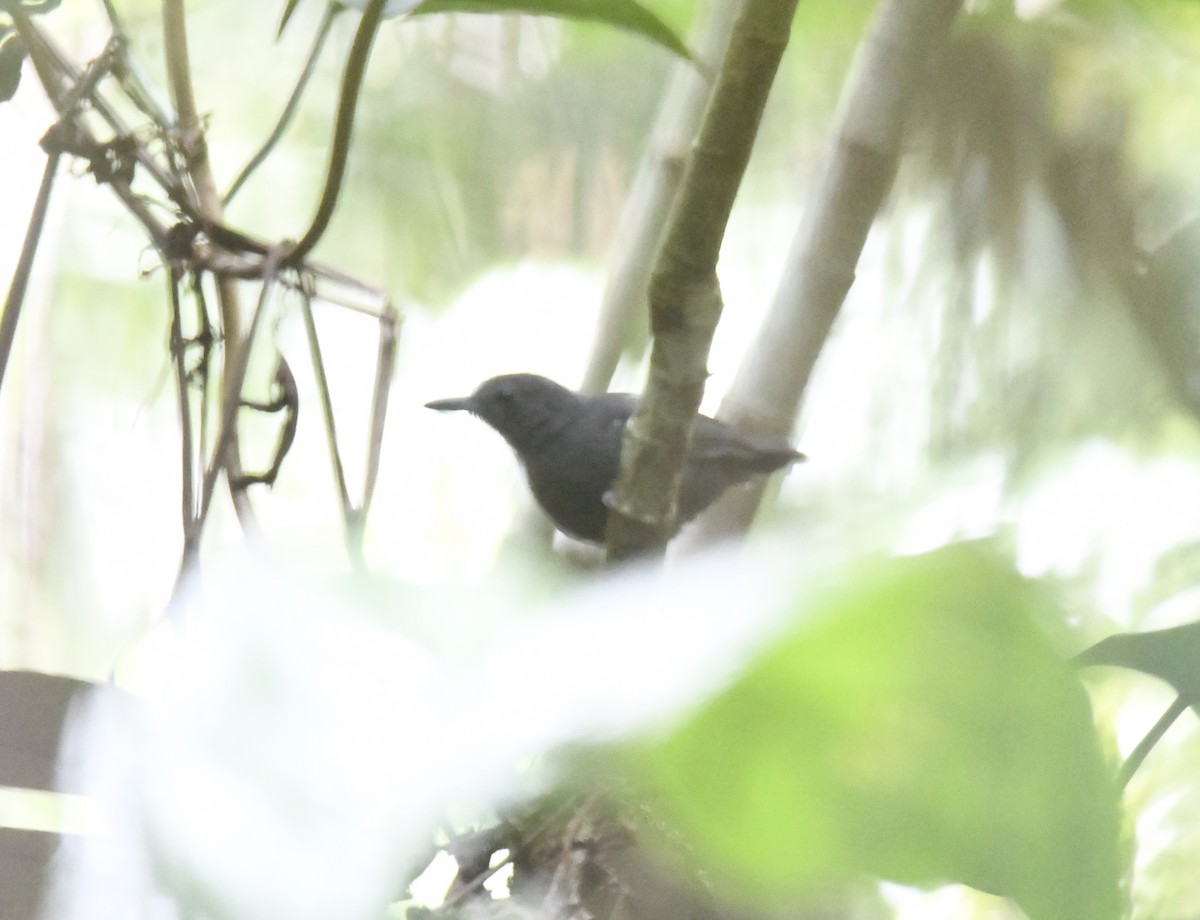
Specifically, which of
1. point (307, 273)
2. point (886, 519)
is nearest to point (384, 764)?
point (886, 519)

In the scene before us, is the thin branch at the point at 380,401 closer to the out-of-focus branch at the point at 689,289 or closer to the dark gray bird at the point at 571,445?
the out-of-focus branch at the point at 689,289

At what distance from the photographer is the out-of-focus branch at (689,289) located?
1.65 feet

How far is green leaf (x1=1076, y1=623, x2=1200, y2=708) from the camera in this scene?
355 millimetres

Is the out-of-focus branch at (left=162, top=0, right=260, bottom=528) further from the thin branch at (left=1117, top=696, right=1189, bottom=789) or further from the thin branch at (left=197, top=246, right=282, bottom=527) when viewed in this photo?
the thin branch at (left=1117, top=696, right=1189, bottom=789)

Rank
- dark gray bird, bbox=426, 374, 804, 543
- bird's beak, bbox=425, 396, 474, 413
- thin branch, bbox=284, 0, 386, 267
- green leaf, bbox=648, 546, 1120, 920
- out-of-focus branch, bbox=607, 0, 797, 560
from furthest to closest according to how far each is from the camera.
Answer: bird's beak, bbox=425, 396, 474, 413
dark gray bird, bbox=426, 374, 804, 543
thin branch, bbox=284, 0, 386, 267
out-of-focus branch, bbox=607, 0, 797, 560
green leaf, bbox=648, 546, 1120, 920

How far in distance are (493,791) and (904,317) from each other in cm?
74

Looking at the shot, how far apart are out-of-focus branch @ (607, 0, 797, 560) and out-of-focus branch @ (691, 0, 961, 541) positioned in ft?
0.73

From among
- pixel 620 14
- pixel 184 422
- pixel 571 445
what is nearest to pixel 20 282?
pixel 184 422

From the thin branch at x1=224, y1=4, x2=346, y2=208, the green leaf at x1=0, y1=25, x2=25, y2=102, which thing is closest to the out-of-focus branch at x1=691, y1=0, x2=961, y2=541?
the thin branch at x1=224, y1=4, x2=346, y2=208

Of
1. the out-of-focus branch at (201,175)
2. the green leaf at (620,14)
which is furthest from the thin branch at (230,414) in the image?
the green leaf at (620,14)

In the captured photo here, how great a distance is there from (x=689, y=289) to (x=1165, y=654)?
0.28m

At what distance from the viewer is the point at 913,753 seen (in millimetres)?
228

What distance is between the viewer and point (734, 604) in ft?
0.78

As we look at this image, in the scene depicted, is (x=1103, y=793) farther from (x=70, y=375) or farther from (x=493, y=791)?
(x=70, y=375)
